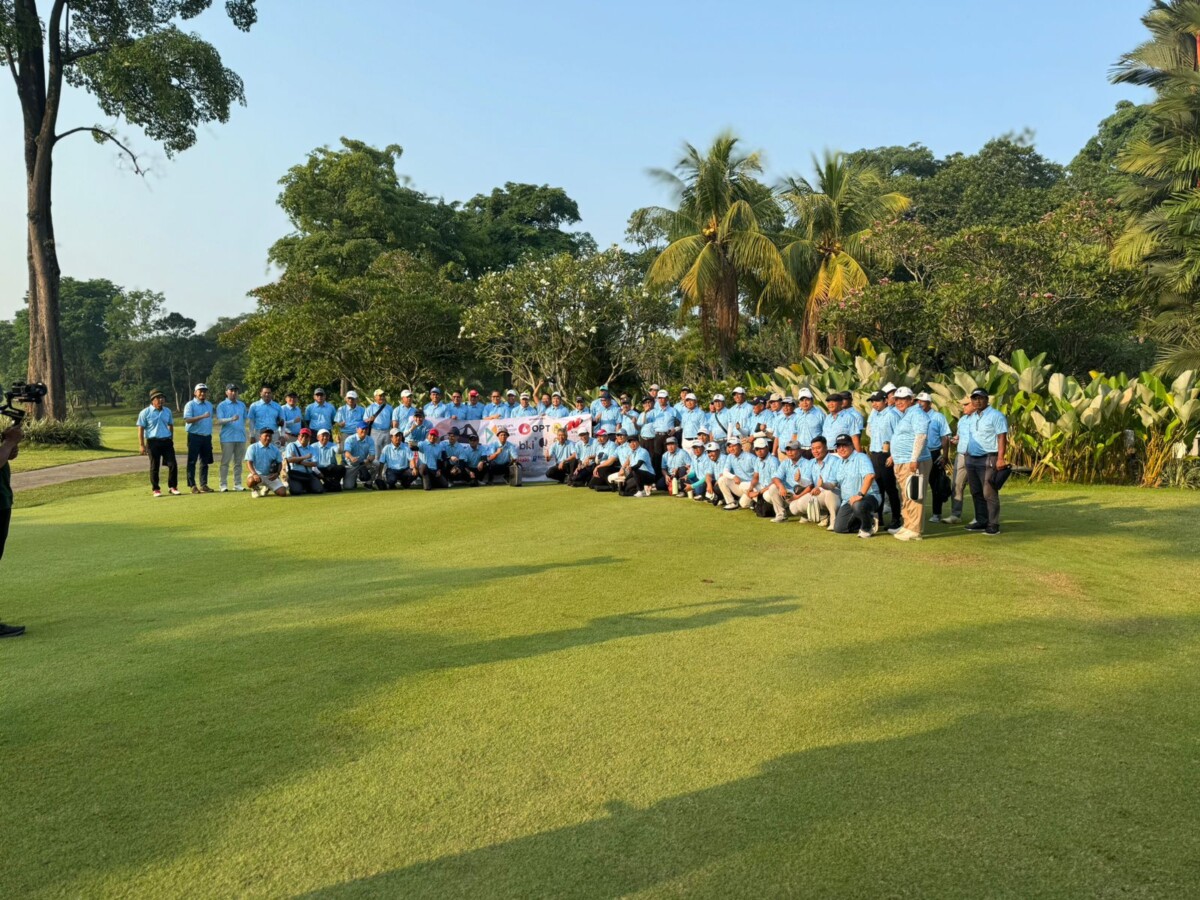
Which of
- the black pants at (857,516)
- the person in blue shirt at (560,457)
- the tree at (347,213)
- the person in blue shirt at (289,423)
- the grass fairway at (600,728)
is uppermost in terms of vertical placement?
the tree at (347,213)

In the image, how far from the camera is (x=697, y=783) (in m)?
3.49

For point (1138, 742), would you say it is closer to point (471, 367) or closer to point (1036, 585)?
point (1036, 585)

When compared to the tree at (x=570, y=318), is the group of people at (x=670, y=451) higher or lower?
lower

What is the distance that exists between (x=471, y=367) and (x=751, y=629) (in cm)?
2545

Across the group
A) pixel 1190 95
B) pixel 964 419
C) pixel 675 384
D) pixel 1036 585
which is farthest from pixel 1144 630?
pixel 675 384

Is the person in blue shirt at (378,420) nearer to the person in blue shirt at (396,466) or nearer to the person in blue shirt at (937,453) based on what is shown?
the person in blue shirt at (396,466)

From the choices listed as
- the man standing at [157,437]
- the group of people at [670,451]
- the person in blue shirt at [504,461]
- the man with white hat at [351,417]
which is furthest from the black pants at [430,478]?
the man standing at [157,437]

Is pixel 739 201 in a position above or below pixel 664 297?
above

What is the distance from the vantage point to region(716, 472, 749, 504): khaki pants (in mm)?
11742

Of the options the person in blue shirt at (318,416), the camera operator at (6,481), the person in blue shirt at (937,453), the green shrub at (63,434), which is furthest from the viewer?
the green shrub at (63,434)

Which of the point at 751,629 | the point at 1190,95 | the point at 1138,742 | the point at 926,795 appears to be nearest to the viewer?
the point at 926,795

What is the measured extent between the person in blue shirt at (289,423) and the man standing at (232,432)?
620mm

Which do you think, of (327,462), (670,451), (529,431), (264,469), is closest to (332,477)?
(327,462)

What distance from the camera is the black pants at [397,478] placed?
14.6m
